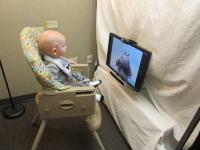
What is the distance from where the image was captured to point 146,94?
5.28 feet

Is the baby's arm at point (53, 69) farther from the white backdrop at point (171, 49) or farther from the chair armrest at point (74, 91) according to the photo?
the white backdrop at point (171, 49)

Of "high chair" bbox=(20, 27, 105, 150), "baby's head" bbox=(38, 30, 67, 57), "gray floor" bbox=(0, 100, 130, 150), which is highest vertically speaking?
"baby's head" bbox=(38, 30, 67, 57)

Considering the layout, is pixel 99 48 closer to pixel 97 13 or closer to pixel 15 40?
pixel 97 13

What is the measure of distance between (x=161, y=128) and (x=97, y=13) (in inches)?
52.3

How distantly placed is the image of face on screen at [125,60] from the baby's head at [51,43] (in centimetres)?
50

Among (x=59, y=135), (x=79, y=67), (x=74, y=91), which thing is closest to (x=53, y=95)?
(x=74, y=91)

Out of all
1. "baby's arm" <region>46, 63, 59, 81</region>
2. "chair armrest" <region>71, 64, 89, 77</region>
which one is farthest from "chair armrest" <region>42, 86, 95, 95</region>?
"chair armrest" <region>71, 64, 89, 77</region>

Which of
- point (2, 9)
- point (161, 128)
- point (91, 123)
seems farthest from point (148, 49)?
point (2, 9)

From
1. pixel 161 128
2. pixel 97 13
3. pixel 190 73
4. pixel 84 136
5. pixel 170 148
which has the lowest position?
pixel 84 136

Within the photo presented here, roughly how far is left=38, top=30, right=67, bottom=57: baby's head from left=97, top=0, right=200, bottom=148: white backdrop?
1.94 feet

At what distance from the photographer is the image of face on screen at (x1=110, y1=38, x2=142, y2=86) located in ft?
4.69

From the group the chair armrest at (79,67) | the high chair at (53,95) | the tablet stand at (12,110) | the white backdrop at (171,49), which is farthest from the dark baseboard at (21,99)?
the white backdrop at (171,49)

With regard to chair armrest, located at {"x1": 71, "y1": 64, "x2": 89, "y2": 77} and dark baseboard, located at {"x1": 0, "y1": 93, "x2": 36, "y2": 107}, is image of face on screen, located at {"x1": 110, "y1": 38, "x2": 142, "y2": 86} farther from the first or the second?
dark baseboard, located at {"x1": 0, "y1": 93, "x2": 36, "y2": 107}

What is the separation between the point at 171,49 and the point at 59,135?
3.98ft
